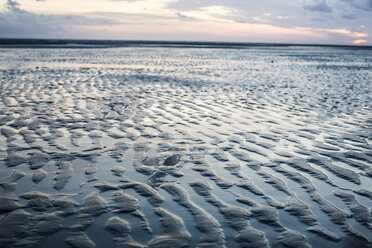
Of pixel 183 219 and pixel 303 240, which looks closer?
pixel 303 240

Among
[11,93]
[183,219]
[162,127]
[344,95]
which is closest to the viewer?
[183,219]

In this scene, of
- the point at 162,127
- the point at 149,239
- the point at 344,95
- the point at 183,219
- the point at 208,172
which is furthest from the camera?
the point at 344,95

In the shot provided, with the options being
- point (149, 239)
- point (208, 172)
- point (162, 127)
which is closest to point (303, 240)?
point (149, 239)

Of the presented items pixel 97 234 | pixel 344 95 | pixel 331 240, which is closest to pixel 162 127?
pixel 97 234

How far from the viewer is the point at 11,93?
11.8 metres

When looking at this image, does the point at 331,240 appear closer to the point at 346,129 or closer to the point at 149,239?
the point at 149,239

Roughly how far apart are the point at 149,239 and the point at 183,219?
51 cm

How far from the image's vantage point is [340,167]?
5031mm

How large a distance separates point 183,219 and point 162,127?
408 cm

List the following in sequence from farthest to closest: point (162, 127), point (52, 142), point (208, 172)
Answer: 1. point (162, 127)
2. point (52, 142)
3. point (208, 172)

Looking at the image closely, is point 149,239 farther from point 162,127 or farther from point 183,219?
point 162,127

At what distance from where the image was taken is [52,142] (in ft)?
20.0

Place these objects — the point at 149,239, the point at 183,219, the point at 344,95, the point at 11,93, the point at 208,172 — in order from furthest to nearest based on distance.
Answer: the point at 344,95
the point at 11,93
the point at 208,172
the point at 183,219
the point at 149,239

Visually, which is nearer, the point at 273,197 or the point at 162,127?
the point at 273,197
